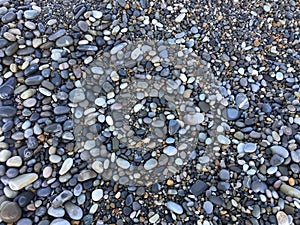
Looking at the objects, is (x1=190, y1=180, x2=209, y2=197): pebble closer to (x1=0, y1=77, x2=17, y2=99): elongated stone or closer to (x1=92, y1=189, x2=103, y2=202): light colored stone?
(x1=92, y1=189, x2=103, y2=202): light colored stone

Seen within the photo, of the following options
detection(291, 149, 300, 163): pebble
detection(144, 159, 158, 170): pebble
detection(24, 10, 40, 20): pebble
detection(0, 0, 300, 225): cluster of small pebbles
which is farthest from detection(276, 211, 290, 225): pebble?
detection(24, 10, 40, 20): pebble

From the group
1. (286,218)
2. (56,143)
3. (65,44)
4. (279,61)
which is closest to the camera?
(286,218)

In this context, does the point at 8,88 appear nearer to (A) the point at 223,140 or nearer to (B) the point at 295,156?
(A) the point at 223,140

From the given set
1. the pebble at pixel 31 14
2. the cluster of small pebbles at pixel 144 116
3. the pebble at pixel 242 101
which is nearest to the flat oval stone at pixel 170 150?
the cluster of small pebbles at pixel 144 116


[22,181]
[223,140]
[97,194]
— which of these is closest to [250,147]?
[223,140]

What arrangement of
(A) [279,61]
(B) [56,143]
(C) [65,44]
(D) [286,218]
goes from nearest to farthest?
(D) [286,218] < (B) [56,143] < (C) [65,44] < (A) [279,61]

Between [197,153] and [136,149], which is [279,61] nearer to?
[197,153]

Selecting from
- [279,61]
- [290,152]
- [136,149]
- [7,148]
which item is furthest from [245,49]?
[7,148]

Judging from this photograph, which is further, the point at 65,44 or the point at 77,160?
the point at 65,44
